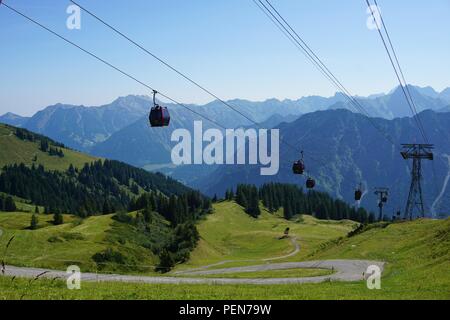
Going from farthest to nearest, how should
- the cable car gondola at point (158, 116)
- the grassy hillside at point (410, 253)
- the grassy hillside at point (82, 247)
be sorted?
the grassy hillside at point (82, 247), the cable car gondola at point (158, 116), the grassy hillside at point (410, 253)

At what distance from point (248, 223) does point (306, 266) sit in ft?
445

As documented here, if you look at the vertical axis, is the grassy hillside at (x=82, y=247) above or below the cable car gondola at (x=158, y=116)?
below

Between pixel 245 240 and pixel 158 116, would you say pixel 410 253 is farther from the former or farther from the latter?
pixel 245 240

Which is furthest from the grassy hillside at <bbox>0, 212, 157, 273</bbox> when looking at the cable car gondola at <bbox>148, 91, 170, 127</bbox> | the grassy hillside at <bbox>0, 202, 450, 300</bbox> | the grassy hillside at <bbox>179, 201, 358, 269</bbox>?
the cable car gondola at <bbox>148, 91, 170, 127</bbox>

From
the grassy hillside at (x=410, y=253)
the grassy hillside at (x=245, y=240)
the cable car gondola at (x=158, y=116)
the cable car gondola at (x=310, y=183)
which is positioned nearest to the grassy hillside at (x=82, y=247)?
the grassy hillside at (x=245, y=240)

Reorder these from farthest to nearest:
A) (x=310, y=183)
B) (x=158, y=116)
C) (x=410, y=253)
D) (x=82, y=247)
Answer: (x=82, y=247) → (x=310, y=183) → (x=410, y=253) → (x=158, y=116)

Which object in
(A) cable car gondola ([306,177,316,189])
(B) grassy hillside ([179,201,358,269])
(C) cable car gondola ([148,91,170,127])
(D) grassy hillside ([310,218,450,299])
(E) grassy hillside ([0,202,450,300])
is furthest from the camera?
(B) grassy hillside ([179,201,358,269])

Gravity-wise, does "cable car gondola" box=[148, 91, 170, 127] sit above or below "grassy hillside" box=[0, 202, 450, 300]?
above

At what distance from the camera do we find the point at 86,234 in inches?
4422

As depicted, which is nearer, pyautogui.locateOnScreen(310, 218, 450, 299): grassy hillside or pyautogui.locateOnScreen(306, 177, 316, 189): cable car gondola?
pyautogui.locateOnScreen(310, 218, 450, 299): grassy hillside

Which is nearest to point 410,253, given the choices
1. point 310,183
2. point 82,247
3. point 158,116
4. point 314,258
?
point 310,183

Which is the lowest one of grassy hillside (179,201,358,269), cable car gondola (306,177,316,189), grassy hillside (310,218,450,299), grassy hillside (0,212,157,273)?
grassy hillside (179,201,358,269)

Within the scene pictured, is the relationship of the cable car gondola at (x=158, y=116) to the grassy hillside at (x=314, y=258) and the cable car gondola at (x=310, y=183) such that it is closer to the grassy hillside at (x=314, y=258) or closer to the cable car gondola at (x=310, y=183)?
the grassy hillside at (x=314, y=258)

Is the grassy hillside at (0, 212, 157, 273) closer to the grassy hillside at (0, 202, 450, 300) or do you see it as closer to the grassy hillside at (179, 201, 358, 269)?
the grassy hillside at (0, 202, 450, 300)
